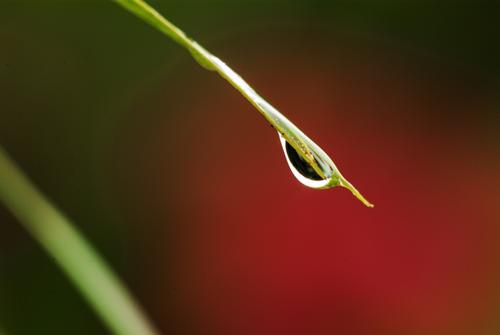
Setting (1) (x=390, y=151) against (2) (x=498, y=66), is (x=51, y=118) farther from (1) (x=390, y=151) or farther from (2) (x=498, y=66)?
(2) (x=498, y=66)

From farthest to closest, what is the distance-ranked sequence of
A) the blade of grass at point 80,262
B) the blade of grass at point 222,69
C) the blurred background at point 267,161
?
the blurred background at point 267,161 < the blade of grass at point 80,262 < the blade of grass at point 222,69

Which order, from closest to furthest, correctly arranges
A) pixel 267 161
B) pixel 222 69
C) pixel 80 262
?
pixel 222 69 → pixel 80 262 → pixel 267 161

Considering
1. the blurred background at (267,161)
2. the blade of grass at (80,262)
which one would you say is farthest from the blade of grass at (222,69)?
the blurred background at (267,161)

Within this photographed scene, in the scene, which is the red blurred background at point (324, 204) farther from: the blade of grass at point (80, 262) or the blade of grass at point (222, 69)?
the blade of grass at point (222, 69)

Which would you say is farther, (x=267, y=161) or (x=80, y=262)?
(x=267, y=161)

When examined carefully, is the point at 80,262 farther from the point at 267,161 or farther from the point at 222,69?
Answer: the point at 267,161

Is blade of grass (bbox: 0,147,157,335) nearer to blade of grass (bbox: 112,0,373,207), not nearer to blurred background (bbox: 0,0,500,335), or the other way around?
blade of grass (bbox: 112,0,373,207)

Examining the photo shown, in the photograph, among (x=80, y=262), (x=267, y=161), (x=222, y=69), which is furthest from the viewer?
(x=267, y=161)

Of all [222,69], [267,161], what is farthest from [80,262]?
[267,161]
